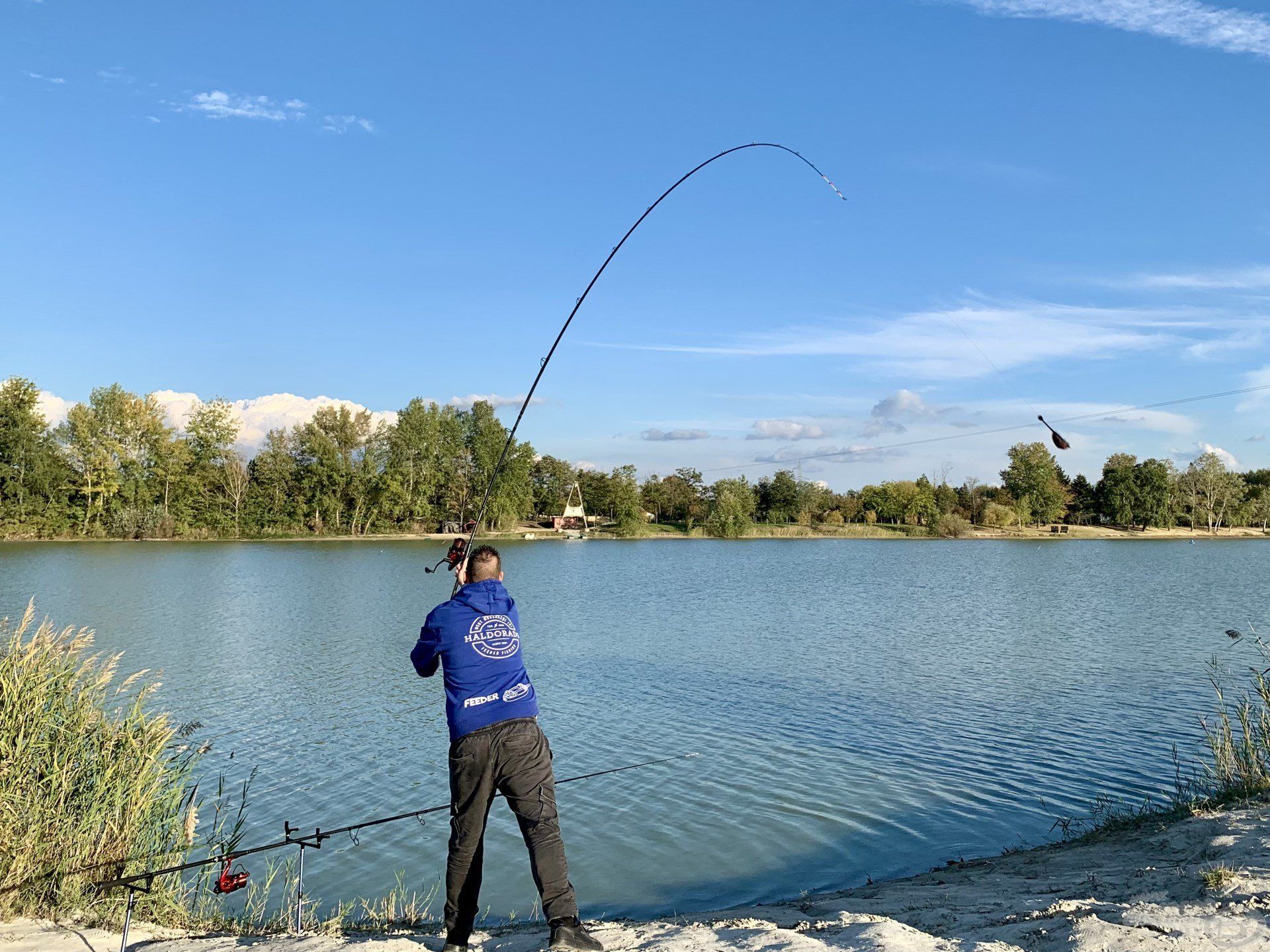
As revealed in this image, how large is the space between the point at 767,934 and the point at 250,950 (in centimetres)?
266

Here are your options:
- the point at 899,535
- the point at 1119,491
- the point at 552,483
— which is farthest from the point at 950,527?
the point at 552,483

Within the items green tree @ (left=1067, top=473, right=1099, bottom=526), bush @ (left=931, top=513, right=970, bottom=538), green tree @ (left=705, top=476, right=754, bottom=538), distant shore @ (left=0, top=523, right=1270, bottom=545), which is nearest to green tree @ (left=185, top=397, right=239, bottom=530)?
distant shore @ (left=0, top=523, right=1270, bottom=545)

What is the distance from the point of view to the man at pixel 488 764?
4.54 meters

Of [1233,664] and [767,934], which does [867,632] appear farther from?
[767,934]

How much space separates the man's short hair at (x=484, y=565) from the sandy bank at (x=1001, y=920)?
1946mm

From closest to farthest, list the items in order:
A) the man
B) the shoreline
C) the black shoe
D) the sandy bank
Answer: the sandy bank < the black shoe < the man < the shoreline

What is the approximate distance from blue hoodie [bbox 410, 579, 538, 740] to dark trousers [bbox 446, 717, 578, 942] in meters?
0.10

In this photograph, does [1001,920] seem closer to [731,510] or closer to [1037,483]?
[731,510]

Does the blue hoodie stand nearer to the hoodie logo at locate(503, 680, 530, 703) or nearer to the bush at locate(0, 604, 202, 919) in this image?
Answer: the hoodie logo at locate(503, 680, 530, 703)

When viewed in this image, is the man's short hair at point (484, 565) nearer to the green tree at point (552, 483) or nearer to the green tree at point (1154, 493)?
the green tree at point (552, 483)

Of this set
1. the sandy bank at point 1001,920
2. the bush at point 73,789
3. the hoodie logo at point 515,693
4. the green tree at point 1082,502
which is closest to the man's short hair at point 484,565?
the hoodie logo at point 515,693

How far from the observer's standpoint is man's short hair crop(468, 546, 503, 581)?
510cm

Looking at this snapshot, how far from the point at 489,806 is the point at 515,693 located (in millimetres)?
575

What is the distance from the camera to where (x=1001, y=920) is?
471cm
